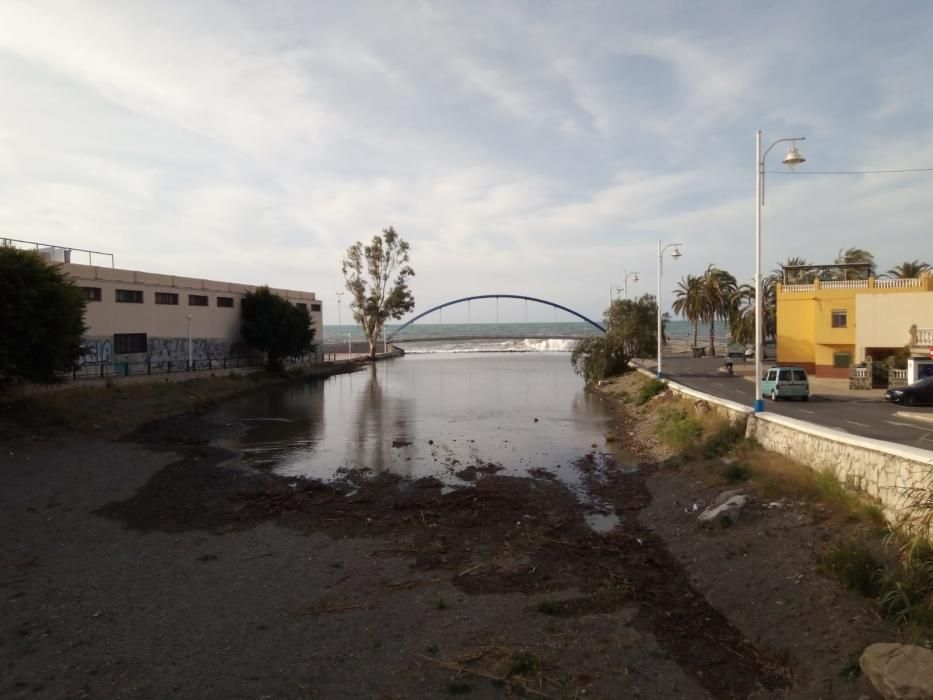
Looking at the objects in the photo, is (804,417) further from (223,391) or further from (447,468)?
(223,391)

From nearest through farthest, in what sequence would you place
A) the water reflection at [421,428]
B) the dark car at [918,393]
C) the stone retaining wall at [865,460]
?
the stone retaining wall at [865,460], the water reflection at [421,428], the dark car at [918,393]

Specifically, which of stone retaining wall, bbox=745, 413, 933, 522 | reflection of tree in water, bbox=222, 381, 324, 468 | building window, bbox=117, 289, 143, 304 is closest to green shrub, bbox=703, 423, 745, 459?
stone retaining wall, bbox=745, 413, 933, 522

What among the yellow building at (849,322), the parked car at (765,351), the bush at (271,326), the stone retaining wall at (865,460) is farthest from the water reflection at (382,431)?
the parked car at (765,351)

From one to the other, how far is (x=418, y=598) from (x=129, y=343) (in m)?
40.0

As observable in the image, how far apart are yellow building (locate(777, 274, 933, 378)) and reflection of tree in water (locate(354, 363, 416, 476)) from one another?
24.4 meters

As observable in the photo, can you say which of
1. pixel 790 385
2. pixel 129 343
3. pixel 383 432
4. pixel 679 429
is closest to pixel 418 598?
pixel 679 429

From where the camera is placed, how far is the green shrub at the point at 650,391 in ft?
111

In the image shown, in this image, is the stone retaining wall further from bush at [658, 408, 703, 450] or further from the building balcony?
the building balcony

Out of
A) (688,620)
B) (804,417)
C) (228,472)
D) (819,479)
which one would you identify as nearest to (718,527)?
(819,479)

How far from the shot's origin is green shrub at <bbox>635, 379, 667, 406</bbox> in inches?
1332

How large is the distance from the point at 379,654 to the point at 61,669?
12.6 feet

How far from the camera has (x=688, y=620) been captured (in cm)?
891

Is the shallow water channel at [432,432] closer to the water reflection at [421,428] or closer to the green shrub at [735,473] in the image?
the water reflection at [421,428]

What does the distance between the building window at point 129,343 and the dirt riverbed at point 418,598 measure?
2737 cm
